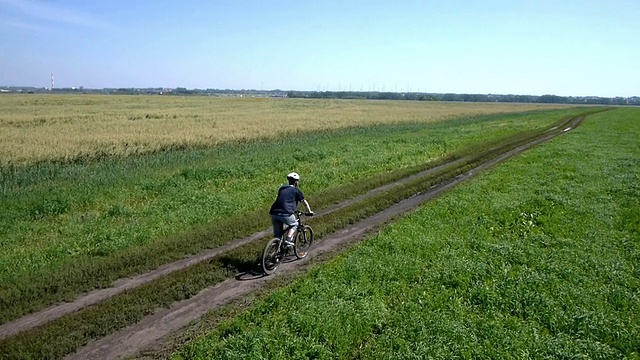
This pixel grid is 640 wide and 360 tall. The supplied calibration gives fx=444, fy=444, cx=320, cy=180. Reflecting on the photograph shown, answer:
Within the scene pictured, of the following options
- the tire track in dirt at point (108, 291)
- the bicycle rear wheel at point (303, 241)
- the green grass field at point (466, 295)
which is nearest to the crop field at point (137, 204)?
the tire track in dirt at point (108, 291)

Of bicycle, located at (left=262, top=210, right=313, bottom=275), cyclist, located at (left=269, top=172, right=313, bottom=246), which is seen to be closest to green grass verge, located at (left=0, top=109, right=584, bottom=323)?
bicycle, located at (left=262, top=210, right=313, bottom=275)

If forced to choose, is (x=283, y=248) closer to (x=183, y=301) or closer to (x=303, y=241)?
(x=303, y=241)

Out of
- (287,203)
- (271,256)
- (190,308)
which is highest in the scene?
(287,203)

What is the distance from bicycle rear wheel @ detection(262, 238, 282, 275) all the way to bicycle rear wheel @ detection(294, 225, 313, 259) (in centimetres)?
89

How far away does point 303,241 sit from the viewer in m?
11.8

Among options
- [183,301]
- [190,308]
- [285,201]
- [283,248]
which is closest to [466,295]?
[283,248]

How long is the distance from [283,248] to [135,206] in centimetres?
737

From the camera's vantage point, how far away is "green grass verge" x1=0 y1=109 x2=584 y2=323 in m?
10.1

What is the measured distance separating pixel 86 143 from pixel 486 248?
2613 cm

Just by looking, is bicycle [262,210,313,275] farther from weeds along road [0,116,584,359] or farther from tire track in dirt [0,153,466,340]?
tire track in dirt [0,153,466,340]

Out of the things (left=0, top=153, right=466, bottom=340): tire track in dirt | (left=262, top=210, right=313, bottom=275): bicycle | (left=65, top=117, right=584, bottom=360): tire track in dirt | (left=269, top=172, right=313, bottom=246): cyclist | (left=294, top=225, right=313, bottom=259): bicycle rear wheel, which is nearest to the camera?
(left=65, top=117, right=584, bottom=360): tire track in dirt

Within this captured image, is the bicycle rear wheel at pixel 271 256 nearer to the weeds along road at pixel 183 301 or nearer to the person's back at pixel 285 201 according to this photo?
the weeds along road at pixel 183 301

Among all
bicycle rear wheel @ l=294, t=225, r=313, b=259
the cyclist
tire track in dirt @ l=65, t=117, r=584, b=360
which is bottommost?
tire track in dirt @ l=65, t=117, r=584, b=360

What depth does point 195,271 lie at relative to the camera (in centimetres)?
1009
